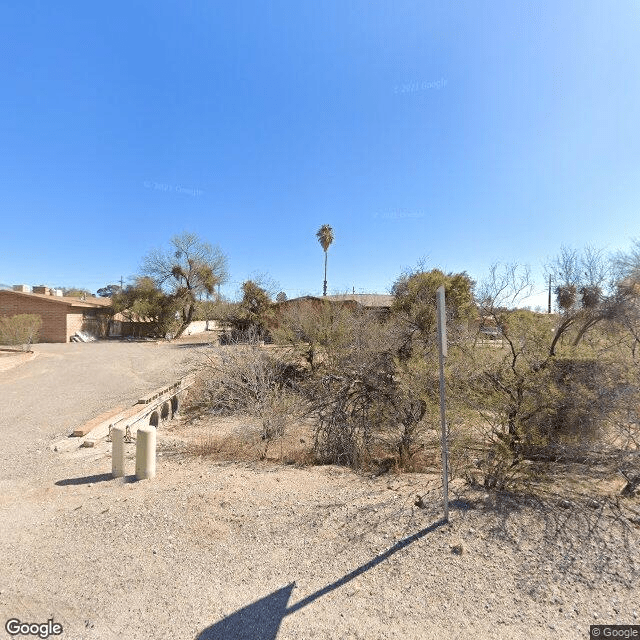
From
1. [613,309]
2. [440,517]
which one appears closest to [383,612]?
[440,517]

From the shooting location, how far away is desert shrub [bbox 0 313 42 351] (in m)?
20.7

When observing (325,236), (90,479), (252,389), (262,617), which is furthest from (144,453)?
(325,236)

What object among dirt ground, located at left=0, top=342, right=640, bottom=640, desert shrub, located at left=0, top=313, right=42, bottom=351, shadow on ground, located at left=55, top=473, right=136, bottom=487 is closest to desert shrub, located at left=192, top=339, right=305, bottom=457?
shadow on ground, located at left=55, top=473, right=136, bottom=487

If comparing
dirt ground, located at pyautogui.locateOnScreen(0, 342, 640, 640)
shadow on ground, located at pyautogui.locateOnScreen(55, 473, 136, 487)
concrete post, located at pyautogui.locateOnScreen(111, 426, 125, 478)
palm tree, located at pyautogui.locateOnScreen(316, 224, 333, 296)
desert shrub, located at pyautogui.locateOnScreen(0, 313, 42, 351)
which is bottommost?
shadow on ground, located at pyautogui.locateOnScreen(55, 473, 136, 487)

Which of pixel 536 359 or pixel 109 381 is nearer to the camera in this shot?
pixel 536 359

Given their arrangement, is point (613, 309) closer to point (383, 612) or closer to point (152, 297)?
point (383, 612)

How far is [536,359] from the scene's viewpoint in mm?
5379

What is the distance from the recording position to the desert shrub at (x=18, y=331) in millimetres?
20688

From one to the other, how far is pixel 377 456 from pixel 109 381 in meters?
11.1

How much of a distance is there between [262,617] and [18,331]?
2537 centimetres

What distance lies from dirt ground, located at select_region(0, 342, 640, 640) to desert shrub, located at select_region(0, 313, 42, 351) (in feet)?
67.4

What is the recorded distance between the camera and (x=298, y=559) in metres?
3.05

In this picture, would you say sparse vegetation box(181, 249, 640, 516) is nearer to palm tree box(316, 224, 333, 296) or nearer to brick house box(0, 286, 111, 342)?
brick house box(0, 286, 111, 342)

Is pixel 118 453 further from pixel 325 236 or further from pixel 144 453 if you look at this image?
pixel 325 236
